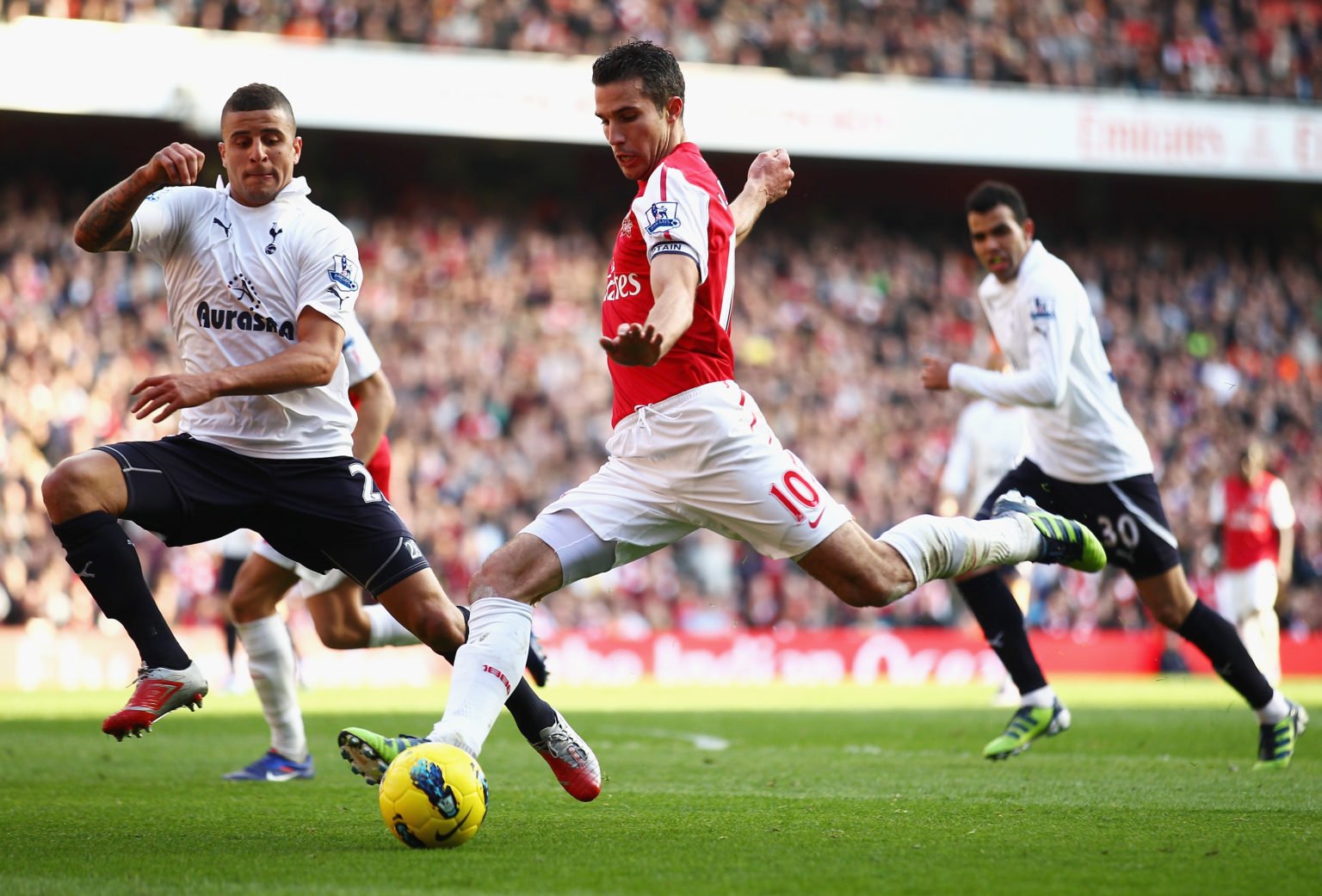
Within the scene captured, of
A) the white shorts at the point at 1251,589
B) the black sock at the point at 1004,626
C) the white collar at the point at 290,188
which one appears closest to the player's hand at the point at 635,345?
the white collar at the point at 290,188

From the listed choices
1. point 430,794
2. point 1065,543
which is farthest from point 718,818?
point 1065,543

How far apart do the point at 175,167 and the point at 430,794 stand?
228 centimetres

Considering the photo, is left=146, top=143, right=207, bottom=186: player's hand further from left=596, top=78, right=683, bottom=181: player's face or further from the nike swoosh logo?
the nike swoosh logo

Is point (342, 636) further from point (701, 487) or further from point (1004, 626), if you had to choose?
point (1004, 626)

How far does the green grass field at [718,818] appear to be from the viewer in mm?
4211

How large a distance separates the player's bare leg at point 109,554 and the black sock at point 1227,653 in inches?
190

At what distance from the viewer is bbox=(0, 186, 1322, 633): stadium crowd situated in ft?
60.2

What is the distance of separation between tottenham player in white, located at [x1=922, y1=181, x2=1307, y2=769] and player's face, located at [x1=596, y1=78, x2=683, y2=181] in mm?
2392

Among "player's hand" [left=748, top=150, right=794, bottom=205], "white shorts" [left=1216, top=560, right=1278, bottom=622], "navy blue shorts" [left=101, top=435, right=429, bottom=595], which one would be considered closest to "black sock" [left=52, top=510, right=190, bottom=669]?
"navy blue shorts" [left=101, top=435, right=429, bottom=595]

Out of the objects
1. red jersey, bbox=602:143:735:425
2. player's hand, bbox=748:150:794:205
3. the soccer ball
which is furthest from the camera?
player's hand, bbox=748:150:794:205

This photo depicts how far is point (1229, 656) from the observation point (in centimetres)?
748

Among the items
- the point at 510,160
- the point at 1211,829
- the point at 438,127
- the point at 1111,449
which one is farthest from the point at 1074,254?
the point at 1211,829

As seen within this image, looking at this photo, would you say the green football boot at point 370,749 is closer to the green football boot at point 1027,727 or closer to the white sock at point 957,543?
the white sock at point 957,543

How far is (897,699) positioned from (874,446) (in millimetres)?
8271
